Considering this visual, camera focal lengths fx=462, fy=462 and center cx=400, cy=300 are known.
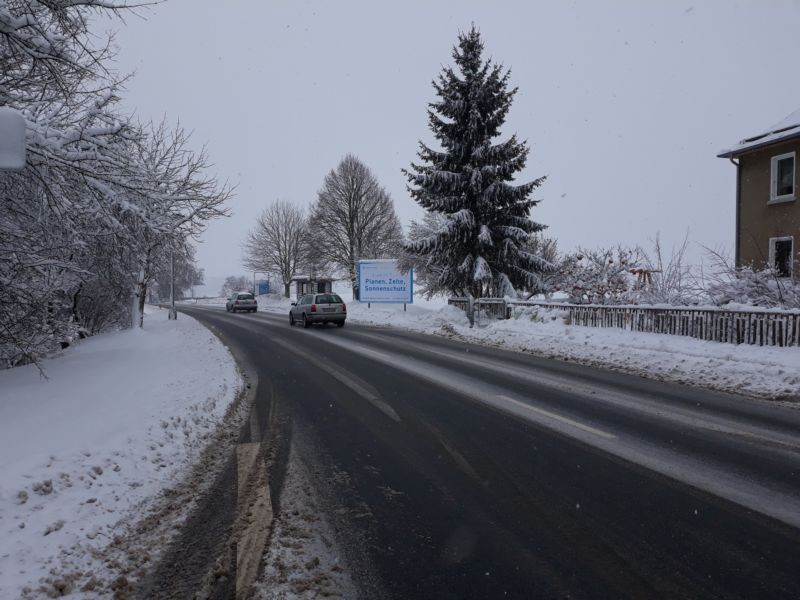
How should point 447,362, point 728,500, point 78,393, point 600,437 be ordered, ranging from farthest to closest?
1. point 447,362
2. point 78,393
3. point 600,437
4. point 728,500

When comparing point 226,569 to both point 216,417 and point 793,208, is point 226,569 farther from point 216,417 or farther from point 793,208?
point 793,208

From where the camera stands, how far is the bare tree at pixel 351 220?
42.3m

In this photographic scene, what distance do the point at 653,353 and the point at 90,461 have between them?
11367mm

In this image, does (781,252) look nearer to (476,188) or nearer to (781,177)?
(781,177)

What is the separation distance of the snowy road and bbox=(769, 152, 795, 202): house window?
15319mm

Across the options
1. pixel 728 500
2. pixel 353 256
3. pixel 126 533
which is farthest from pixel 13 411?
pixel 353 256

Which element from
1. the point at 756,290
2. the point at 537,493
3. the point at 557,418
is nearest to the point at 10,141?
the point at 537,493

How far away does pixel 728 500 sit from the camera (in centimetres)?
375

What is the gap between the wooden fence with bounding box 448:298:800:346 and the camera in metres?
10.3

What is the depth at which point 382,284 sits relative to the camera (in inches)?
1169

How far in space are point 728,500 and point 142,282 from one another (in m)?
22.3

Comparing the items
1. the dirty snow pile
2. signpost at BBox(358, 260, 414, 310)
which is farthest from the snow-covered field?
signpost at BBox(358, 260, 414, 310)

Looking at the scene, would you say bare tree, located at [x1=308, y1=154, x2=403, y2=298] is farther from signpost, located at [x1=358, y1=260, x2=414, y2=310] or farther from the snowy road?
the snowy road

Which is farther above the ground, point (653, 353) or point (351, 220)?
point (351, 220)
